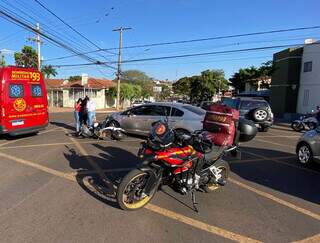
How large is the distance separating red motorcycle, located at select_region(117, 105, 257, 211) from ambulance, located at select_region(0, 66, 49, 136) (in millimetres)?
7362

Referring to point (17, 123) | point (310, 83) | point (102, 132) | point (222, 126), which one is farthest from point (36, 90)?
point (310, 83)

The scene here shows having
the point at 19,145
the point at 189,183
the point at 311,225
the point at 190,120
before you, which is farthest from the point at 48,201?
the point at 190,120

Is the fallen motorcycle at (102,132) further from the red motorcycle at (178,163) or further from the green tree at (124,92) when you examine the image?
the green tree at (124,92)

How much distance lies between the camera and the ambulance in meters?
11.1

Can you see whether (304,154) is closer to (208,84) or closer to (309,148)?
(309,148)

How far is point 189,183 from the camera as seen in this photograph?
5.45 m

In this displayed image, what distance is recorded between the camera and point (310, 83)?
1281 inches

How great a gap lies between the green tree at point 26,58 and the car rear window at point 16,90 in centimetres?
4945

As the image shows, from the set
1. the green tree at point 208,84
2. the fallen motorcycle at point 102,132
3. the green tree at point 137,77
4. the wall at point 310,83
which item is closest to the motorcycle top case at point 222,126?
the fallen motorcycle at point 102,132

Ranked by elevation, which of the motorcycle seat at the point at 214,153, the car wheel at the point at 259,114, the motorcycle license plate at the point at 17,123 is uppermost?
the car wheel at the point at 259,114

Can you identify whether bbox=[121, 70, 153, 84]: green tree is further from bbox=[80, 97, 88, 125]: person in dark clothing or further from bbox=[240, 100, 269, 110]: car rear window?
bbox=[80, 97, 88, 125]: person in dark clothing

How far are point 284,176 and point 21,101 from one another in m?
8.87

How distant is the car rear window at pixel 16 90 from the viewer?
1132 cm

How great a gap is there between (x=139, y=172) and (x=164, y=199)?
95 centimetres
